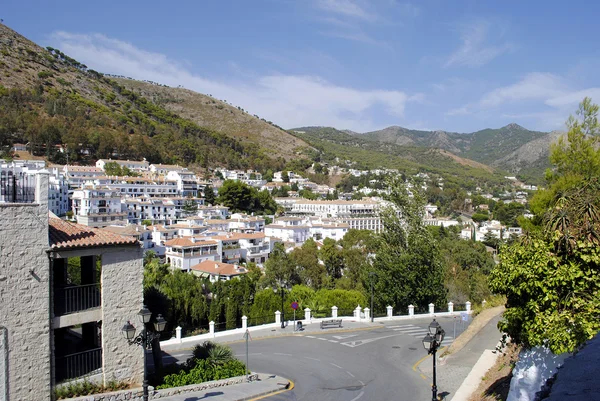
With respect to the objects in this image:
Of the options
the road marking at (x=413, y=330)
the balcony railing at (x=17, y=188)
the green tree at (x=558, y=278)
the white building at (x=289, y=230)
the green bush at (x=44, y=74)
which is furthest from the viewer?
the green bush at (x=44, y=74)

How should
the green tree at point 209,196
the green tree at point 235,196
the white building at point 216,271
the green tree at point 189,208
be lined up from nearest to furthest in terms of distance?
1. the white building at point 216,271
2. the green tree at point 189,208
3. the green tree at point 235,196
4. the green tree at point 209,196

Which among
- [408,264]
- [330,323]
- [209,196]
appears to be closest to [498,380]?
[330,323]

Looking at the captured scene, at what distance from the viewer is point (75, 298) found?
35.9ft

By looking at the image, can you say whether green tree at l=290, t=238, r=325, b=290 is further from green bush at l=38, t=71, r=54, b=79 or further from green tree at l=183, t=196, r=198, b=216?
green bush at l=38, t=71, r=54, b=79

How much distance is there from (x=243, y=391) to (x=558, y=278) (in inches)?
330

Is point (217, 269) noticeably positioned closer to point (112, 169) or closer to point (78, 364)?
point (78, 364)

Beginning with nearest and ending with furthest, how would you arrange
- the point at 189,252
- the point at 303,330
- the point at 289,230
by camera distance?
the point at 303,330 < the point at 189,252 < the point at 289,230

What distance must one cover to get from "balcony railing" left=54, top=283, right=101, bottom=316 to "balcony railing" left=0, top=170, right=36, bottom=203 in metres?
2.07

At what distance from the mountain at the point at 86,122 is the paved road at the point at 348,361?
283ft

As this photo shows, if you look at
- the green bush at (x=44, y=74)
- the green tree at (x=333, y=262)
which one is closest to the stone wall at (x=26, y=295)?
the green tree at (x=333, y=262)

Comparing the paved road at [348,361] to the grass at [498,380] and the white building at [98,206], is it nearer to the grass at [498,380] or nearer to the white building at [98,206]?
the grass at [498,380]

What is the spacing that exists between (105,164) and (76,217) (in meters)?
26.5

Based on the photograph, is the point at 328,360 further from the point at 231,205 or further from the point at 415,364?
the point at 231,205

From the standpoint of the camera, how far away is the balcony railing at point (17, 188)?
10320 mm
